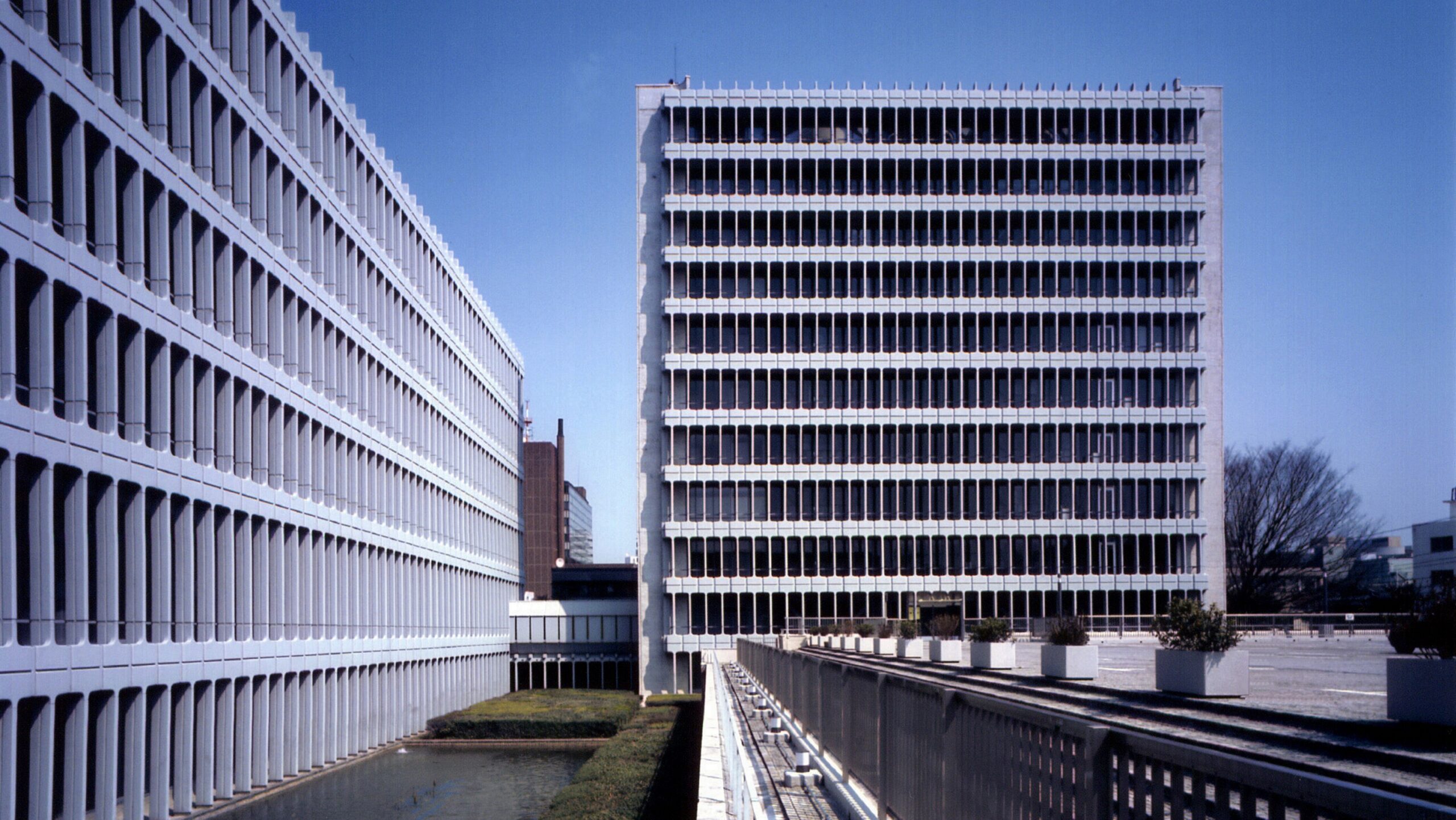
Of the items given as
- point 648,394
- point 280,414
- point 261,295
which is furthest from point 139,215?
point 648,394

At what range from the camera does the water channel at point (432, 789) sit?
37812 millimetres

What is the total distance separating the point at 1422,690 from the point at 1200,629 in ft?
14.7

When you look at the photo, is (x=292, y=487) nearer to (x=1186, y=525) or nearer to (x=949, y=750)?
(x=949, y=750)

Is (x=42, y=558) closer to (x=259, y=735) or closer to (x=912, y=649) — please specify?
(x=259, y=735)

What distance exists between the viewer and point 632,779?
101 feet

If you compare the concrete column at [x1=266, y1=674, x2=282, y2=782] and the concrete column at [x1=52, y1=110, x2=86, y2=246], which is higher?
the concrete column at [x1=52, y1=110, x2=86, y2=246]

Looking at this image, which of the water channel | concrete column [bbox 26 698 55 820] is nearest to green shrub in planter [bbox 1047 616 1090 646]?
the water channel

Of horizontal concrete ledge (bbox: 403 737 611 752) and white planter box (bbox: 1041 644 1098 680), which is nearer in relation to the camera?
white planter box (bbox: 1041 644 1098 680)

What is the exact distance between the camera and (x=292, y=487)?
46844 mm

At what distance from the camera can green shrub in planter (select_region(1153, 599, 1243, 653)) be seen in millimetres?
16172

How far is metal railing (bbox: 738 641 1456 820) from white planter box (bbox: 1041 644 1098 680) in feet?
33.0

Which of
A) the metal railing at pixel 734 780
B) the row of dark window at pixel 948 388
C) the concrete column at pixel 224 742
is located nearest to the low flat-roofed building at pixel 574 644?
the row of dark window at pixel 948 388

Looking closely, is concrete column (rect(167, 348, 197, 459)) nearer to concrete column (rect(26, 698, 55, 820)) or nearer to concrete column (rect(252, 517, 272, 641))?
concrete column (rect(252, 517, 272, 641))

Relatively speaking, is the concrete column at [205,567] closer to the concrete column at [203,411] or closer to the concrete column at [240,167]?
the concrete column at [203,411]
